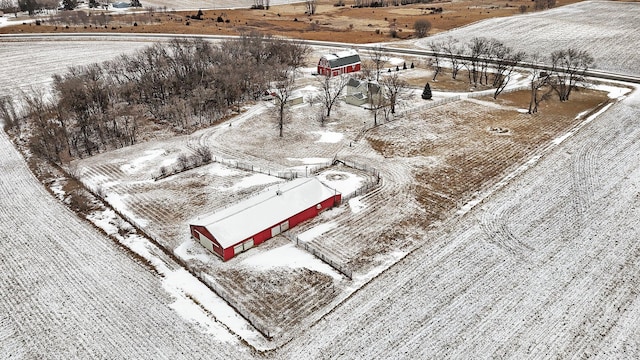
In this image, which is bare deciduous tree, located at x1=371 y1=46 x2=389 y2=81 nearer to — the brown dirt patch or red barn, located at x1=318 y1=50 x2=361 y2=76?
red barn, located at x1=318 y1=50 x2=361 y2=76

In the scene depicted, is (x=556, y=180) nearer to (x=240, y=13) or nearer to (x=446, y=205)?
(x=446, y=205)

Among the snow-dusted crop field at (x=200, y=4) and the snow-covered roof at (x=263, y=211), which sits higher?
the snow-dusted crop field at (x=200, y=4)

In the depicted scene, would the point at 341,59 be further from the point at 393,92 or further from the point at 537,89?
the point at 537,89

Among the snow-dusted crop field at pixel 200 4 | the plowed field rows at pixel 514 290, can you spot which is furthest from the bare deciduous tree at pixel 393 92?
the snow-dusted crop field at pixel 200 4

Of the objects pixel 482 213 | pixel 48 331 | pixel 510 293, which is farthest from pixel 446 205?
pixel 48 331

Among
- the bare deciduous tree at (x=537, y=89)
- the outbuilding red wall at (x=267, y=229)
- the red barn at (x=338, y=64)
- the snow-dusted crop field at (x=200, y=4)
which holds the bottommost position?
the outbuilding red wall at (x=267, y=229)

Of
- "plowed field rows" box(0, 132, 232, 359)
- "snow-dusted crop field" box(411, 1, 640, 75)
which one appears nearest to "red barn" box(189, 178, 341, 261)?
"plowed field rows" box(0, 132, 232, 359)

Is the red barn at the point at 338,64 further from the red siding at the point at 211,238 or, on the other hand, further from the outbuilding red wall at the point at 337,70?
the red siding at the point at 211,238
